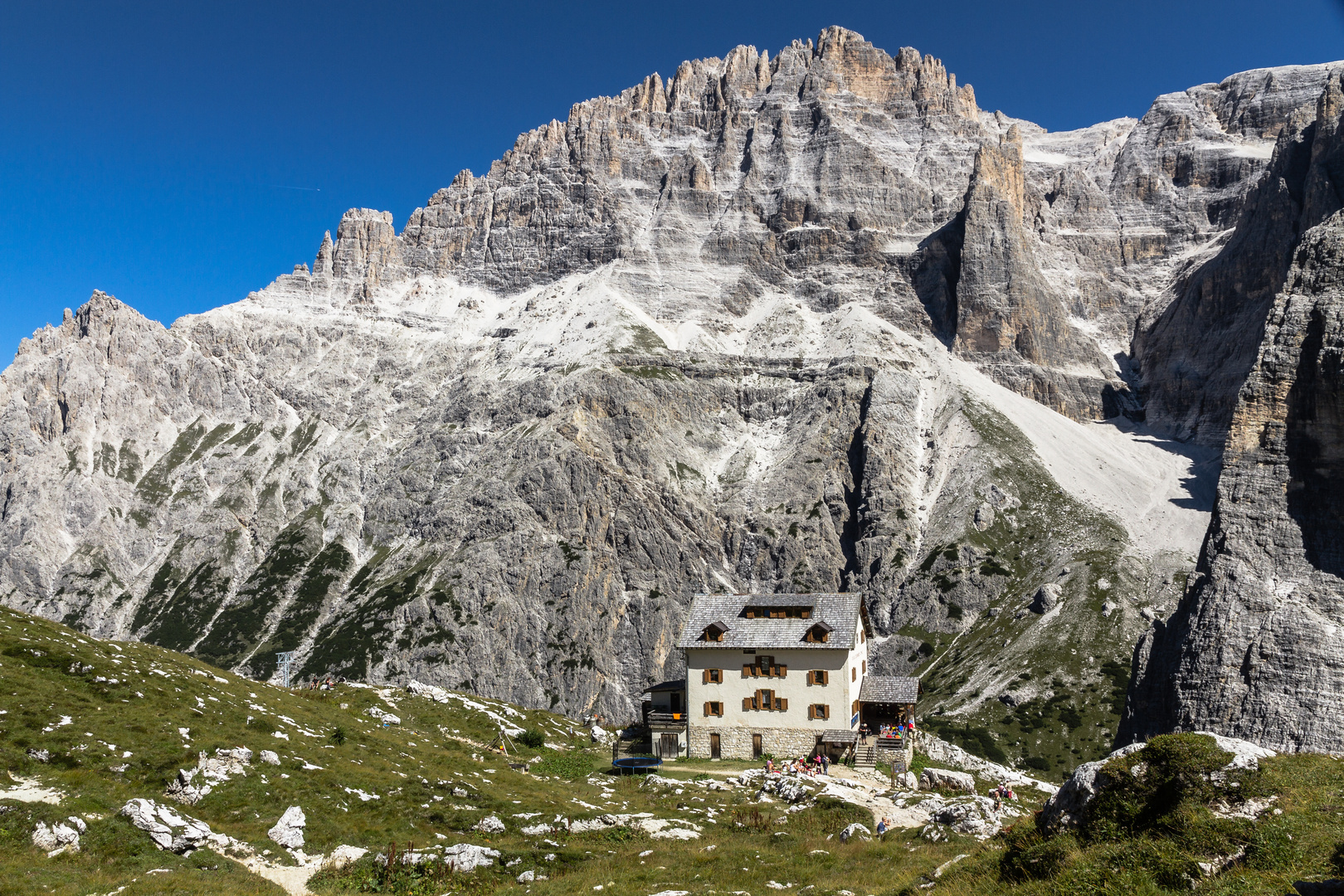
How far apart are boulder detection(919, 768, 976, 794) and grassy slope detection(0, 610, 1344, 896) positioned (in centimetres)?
1452

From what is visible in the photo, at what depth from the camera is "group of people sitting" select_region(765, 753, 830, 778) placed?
57562 millimetres

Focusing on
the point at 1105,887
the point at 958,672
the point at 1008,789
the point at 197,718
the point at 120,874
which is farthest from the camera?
the point at 958,672

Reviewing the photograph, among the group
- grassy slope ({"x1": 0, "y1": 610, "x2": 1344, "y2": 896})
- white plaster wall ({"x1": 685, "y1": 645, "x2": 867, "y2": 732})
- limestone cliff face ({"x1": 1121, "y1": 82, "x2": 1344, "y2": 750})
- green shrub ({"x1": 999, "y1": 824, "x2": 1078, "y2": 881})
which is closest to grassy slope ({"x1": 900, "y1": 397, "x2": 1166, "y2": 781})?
limestone cliff face ({"x1": 1121, "y1": 82, "x2": 1344, "y2": 750})

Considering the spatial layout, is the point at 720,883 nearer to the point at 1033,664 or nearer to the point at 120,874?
the point at 120,874

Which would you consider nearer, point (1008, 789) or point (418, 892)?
point (418, 892)

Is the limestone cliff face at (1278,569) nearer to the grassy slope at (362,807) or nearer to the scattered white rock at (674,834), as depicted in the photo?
the grassy slope at (362,807)

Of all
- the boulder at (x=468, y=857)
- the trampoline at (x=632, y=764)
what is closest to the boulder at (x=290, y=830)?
the boulder at (x=468, y=857)

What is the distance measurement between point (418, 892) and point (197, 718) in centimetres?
1851

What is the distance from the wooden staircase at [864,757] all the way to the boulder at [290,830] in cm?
4077

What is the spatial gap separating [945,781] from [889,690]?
16618mm

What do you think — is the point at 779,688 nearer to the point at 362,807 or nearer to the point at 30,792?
the point at 362,807

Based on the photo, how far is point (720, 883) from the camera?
1241 inches

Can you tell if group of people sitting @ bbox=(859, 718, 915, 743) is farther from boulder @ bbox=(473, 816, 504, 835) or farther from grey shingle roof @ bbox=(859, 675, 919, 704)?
boulder @ bbox=(473, 816, 504, 835)

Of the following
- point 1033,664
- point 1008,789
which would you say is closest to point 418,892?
point 1008,789
